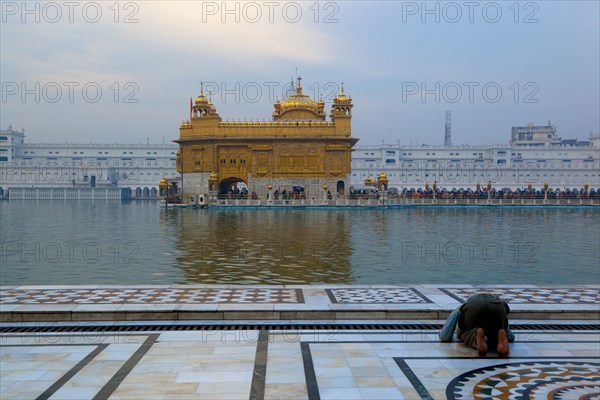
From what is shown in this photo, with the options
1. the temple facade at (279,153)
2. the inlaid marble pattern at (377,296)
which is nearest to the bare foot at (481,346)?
the inlaid marble pattern at (377,296)

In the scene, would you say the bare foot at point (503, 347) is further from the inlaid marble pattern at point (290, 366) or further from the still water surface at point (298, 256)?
the still water surface at point (298, 256)

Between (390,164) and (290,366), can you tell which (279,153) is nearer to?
(290,366)

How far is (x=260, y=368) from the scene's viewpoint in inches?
257

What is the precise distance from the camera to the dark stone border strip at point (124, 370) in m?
5.75

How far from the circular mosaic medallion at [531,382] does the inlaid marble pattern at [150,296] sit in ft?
12.8

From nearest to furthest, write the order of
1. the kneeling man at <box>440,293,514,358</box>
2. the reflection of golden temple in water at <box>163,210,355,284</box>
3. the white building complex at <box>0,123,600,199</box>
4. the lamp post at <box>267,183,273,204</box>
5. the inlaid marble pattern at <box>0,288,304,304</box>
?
the kneeling man at <box>440,293,514,358</box> → the inlaid marble pattern at <box>0,288,304,304</box> → the reflection of golden temple in water at <box>163,210,355,284</box> → the lamp post at <box>267,183,273,204</box> → the white building complex at <box>0,123,600,199</box>

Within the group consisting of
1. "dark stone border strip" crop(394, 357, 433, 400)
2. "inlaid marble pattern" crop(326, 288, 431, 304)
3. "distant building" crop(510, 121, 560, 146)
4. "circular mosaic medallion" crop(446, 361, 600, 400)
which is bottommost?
"circular mosaic medallion" crop(446, 361, 600, 400)

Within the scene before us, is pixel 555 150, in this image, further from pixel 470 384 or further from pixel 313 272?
pixel 470 384

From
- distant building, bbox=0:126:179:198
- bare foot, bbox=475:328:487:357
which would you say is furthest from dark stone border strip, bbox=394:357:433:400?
distant building, bbox=0:126:179:198

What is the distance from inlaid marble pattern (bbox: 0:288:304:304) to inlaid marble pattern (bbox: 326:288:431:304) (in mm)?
643

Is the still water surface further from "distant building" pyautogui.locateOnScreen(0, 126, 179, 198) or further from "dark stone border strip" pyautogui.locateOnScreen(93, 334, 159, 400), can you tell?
"distant building" pyautogui.locateOnScreen(0, 126, 179, 198)

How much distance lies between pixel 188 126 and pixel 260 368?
2053 inches

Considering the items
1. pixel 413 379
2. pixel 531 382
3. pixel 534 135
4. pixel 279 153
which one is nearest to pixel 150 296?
pixel 413 379

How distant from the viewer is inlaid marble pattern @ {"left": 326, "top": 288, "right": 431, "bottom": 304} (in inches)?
388
